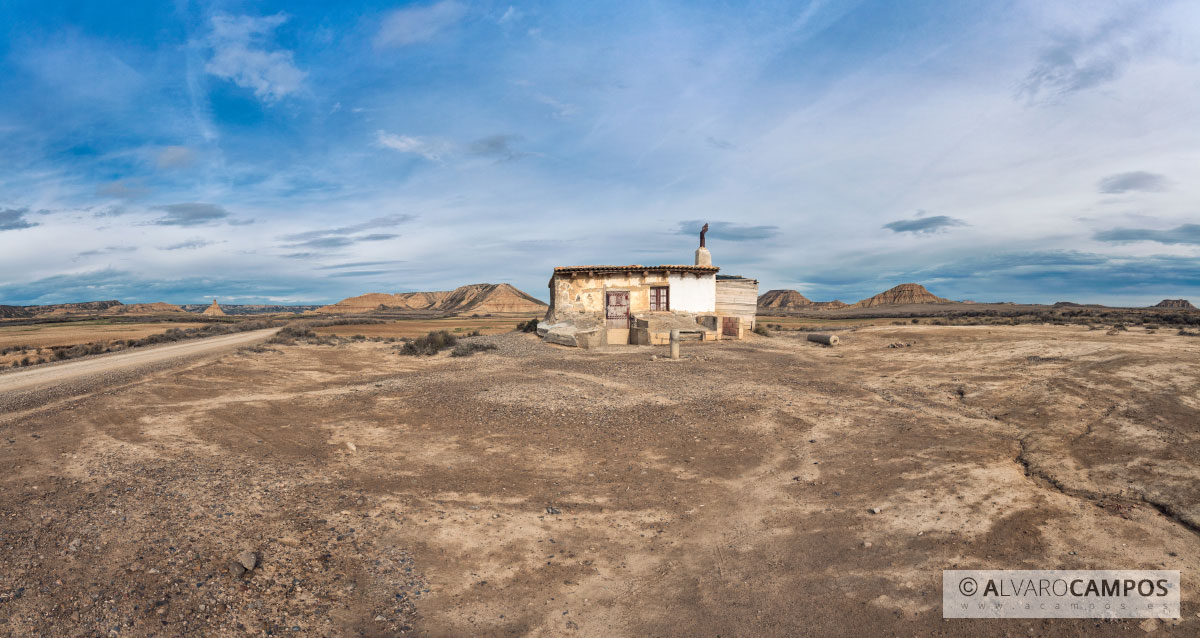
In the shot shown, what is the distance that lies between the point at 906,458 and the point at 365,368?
50.0 feet

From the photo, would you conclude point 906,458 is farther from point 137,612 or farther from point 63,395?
point 63,395

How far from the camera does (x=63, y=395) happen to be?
9.96 meters

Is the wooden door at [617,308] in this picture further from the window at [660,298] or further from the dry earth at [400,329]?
the dry earth at [400,329]

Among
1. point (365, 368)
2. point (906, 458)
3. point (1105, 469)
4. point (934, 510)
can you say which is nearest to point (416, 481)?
point (934, 510)

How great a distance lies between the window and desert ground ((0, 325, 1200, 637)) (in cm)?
1500

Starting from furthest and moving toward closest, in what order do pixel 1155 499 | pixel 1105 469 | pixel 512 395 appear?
pixel 512 395 < pixel 1105 469 < pixel 1155 499

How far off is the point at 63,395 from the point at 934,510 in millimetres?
14979

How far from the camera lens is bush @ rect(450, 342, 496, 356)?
18.6 metres

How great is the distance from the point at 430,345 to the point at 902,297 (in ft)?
400

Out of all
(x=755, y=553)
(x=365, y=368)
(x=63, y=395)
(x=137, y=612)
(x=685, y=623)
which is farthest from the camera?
(x=365, y=368)

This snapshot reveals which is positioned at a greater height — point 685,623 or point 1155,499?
point 1155,499

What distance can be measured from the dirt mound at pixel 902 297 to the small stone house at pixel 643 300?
102 m

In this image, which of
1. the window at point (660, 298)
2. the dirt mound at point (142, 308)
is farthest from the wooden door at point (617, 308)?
the dirt mound at point (142, 308)

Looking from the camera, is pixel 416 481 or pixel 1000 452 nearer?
pixel 416 481
